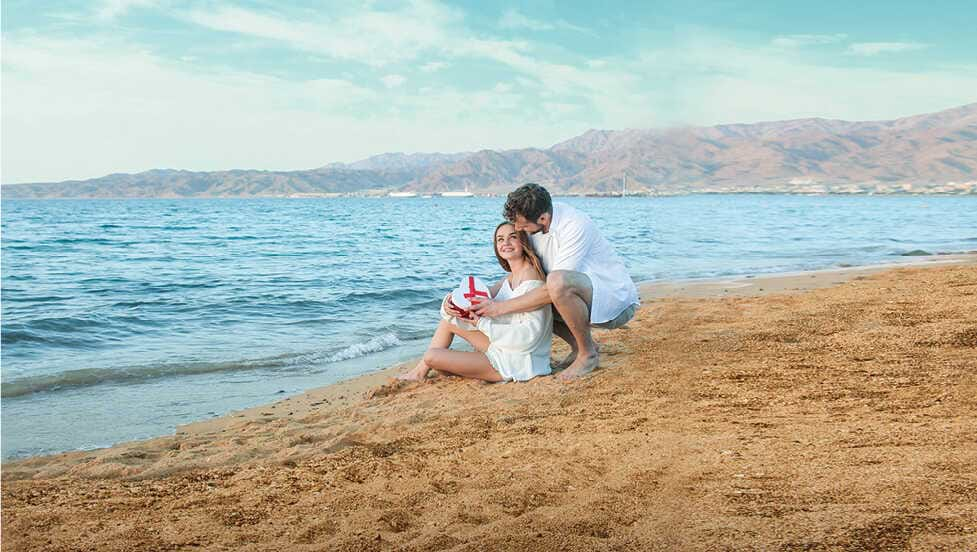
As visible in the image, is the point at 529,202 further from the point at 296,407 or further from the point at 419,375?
the point at 296,407

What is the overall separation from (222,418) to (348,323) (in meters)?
5.26

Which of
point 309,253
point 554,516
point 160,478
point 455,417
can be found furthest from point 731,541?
point 309,253

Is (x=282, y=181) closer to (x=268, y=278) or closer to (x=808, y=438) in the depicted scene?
(x=268, y=278)

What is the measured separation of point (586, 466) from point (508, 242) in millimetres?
2220

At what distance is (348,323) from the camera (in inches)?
433

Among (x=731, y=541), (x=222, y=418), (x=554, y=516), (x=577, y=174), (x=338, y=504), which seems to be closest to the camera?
(x=731, y=541)

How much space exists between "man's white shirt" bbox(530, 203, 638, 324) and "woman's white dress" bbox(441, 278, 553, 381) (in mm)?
266

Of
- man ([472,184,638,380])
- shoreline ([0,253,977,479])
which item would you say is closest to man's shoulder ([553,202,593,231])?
man ([472,184,638,380])

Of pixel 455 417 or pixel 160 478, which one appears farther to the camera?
pixel 455 417

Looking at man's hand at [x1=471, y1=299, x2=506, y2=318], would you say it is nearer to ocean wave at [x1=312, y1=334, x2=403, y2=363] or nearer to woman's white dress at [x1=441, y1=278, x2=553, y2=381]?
woman's white dress at [x1=441, y1=278, x2=553, y2=381]

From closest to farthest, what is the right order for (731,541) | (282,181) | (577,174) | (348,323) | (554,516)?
1. (731,541)
2. (554,516)
3. (348,323)
4. (577,174)
5. (282,181)

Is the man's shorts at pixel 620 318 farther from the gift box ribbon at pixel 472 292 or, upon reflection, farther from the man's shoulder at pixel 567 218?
the gift box ribbon at pixel 472 292

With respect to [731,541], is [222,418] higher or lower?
lower

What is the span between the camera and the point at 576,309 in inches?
216
